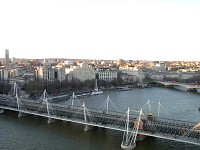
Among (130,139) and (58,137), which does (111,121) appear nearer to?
(130,139)

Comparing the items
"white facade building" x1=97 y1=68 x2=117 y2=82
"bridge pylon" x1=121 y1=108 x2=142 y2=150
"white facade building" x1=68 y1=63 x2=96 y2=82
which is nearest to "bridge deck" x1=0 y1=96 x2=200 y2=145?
"bridge pylon" x1=121 y1=108 x2=142 y2=150

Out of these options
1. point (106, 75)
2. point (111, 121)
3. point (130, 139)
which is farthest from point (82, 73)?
point (130, 139)

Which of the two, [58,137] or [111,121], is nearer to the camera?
[58,137]

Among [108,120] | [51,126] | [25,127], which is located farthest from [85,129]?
[25,127]

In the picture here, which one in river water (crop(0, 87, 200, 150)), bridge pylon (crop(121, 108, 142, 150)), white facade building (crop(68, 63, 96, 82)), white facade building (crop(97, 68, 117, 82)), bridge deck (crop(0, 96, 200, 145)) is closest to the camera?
bridge deck (crop(0, 96, 200, 145))

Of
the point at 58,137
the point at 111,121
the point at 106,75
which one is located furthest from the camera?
the point at 106,75

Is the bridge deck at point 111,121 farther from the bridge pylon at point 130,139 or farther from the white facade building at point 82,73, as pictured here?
the white facade building at point 82,73

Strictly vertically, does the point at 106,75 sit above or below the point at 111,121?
above

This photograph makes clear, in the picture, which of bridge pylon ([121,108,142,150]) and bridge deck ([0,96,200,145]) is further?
bridge pylon ([121,108,142,150])

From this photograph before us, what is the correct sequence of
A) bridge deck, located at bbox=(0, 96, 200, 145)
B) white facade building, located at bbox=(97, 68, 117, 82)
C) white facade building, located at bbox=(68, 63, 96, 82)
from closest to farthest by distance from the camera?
bridge deck, located at bbox=(0, 96, 200, 145) → white facade building, located at bbox=(68, 63, 96, 82) → white facade building, located at bbox=(97, 68, 117, 82)

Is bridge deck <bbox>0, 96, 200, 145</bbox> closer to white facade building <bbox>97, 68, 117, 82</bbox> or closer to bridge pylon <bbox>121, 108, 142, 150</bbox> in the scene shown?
bridge pylon <bbox>121, 108, 142, 150</bbox>

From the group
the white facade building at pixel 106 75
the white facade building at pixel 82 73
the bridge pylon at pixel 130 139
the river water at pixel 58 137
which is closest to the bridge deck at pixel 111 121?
the bridge pylon at pixel 130 139
